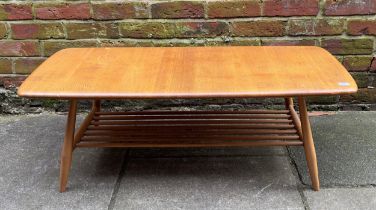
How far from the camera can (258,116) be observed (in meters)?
2.59

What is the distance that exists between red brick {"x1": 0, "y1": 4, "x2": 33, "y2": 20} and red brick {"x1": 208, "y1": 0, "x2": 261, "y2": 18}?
1.12 m

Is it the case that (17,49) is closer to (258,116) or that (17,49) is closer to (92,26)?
(92,26)

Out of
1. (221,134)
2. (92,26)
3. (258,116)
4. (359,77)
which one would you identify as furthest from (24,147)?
(359,77)

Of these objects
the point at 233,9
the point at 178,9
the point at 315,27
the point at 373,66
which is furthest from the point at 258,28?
the point at 373,66

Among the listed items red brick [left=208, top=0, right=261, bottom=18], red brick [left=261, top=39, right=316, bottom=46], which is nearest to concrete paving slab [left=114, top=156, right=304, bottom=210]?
red brick [left=261, top=39, right=316, bottom=46]

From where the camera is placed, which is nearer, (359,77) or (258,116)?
(258,116)

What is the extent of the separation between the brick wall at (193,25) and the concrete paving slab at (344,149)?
1.05 ft

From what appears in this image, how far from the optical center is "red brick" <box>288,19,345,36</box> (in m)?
2.79

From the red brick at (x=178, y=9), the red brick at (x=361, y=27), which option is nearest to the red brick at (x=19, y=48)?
the red brick at (x=178, y=9)

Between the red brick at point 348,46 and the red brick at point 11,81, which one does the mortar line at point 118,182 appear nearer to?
the red brick at point 11,81

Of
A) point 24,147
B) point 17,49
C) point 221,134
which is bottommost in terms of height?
point 24,147

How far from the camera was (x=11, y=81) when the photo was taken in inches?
118

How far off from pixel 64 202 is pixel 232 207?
787mm

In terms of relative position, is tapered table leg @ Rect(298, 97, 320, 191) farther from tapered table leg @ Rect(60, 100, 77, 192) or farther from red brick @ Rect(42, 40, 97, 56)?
red brick @ Rect(42, 40, 97, 56)
